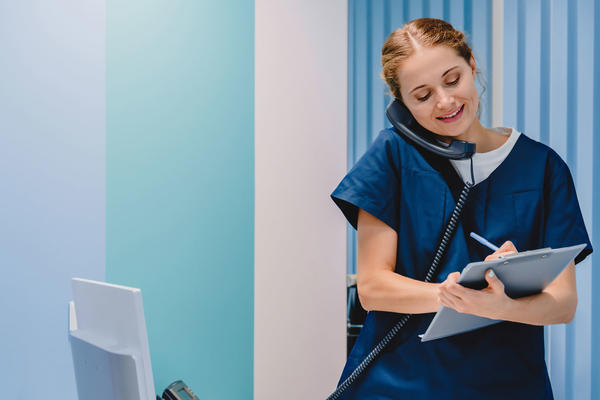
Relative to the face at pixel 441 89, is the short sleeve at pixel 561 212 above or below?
below

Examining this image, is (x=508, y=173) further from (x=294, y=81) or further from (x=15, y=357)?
(x=15, y=357)

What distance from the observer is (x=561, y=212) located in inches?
46.9

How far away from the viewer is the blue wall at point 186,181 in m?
1.62

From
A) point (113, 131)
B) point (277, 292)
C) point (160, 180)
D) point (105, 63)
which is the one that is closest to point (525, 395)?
point (277, 292)

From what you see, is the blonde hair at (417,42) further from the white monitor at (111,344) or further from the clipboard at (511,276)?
the white monitor at (111,344)

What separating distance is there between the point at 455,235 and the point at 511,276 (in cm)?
23

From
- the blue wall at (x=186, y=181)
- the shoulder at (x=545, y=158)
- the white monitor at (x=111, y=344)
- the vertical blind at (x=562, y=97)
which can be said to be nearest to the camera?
the white monitor at (x=111, y=344)

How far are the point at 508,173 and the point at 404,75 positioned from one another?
330mm

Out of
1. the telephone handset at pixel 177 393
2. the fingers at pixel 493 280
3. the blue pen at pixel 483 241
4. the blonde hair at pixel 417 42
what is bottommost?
the telephone handset at pixel 177 393

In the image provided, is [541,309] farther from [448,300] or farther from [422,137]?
[422,137]

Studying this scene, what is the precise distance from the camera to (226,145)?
1.88 m

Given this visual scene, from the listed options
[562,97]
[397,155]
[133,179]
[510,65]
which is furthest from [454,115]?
[510,65]

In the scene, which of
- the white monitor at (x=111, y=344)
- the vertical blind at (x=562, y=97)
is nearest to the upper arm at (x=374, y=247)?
the white monitor at (x=111, y=344)

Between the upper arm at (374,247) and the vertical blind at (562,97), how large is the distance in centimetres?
103
